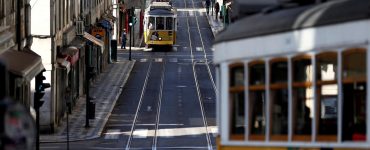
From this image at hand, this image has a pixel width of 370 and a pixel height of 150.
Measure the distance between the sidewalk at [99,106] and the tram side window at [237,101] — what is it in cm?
2565

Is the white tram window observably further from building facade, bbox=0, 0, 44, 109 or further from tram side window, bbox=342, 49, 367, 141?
tram side window, bbox=342, 49, 367, 141

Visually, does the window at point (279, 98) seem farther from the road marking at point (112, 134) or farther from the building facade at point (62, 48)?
the building facade at point (62, 48)

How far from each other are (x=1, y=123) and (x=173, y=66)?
210 ft

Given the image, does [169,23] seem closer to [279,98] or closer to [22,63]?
[22,63]

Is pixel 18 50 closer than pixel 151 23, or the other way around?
pixel 18 50

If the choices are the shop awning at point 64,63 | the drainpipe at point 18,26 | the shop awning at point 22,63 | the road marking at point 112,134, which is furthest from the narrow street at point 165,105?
the shop awning at point 22,63

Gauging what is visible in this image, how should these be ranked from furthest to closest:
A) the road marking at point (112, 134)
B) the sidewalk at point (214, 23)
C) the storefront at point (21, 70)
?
the sidewalk at point (214, 23)
the road marking at point (112, 134)
the storefront at point (21, 70)

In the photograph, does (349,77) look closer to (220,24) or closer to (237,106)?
(237,106)

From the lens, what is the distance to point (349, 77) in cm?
1568

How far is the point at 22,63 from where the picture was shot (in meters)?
35.4

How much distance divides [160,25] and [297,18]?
7130cm

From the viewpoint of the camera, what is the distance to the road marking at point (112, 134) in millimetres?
44406

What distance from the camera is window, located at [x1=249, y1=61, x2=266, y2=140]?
56.2ft

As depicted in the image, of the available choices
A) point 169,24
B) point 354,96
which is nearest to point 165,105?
point 169,24
